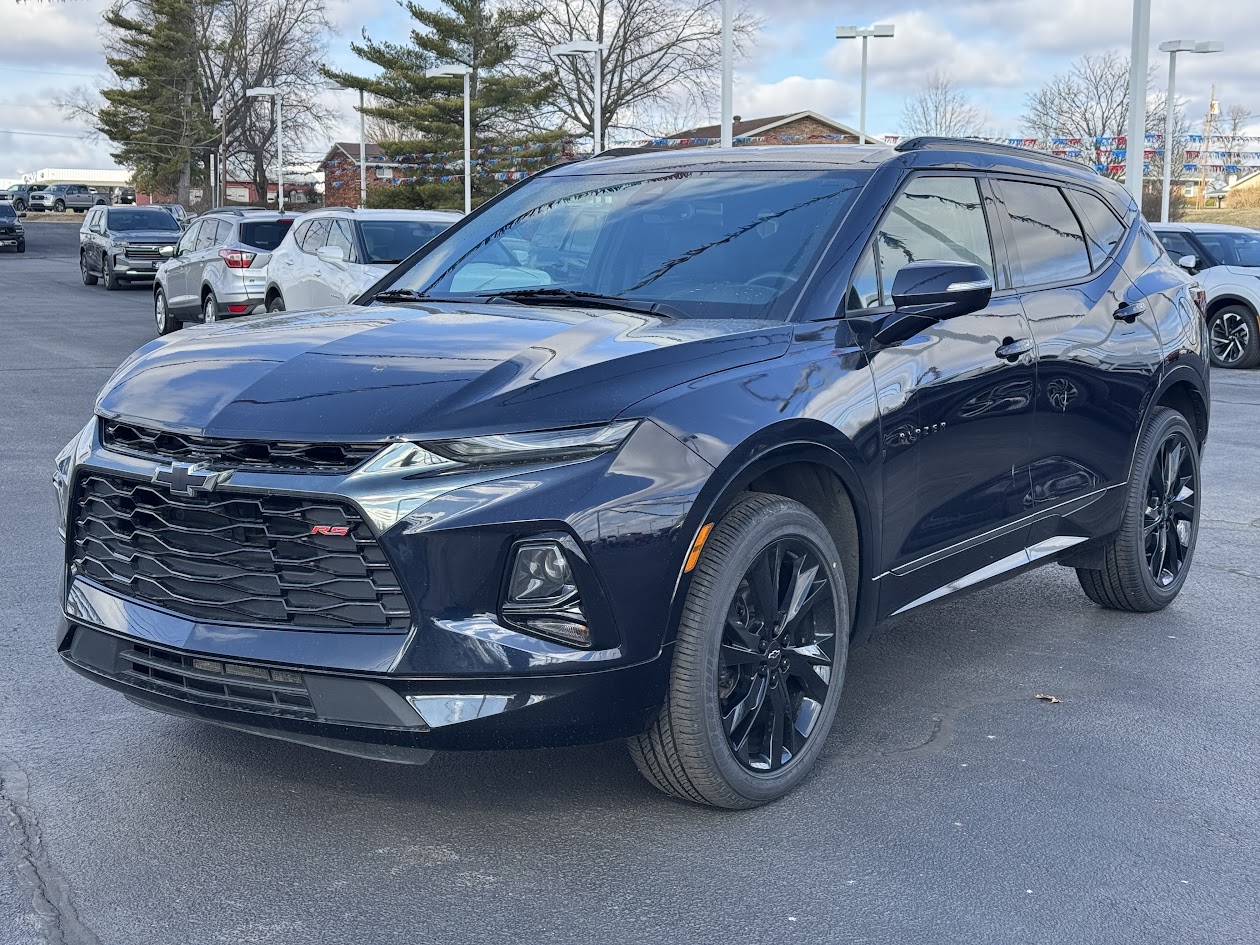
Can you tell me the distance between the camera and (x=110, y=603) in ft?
12.1

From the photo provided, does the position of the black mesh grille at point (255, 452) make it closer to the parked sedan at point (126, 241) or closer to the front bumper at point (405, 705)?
the front bumper at point (405, 705)

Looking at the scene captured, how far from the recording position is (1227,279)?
1662cm

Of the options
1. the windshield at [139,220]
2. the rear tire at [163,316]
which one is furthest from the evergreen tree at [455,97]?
the rear tire at [163,316]

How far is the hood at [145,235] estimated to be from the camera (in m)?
31.6

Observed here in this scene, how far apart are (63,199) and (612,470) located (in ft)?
323

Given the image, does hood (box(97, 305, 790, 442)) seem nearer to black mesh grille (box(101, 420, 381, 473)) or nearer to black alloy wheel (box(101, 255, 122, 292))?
black mesh grille (box(101, 420, 381, 473))

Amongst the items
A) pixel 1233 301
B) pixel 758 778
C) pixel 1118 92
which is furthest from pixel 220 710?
pixel 1118 92

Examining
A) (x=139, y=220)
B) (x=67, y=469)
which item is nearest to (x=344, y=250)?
(x=67, y=469)

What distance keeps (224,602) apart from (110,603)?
43cm

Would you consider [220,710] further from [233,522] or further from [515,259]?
[515,259]

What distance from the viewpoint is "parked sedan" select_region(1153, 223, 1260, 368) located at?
16.6m

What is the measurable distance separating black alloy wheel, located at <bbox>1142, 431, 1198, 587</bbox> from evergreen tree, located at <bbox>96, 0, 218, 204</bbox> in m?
72.9

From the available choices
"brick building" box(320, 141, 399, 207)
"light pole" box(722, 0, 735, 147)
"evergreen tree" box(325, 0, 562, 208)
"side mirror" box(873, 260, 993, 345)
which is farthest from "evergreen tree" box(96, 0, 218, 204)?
"side mirror" box(873, 260, 993, 345)

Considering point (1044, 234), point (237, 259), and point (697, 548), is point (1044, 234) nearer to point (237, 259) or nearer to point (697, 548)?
point (697, 548)
